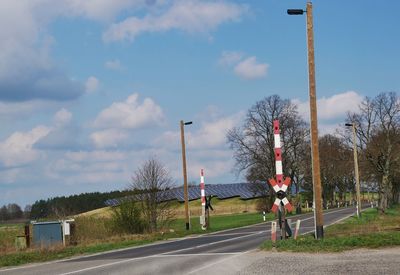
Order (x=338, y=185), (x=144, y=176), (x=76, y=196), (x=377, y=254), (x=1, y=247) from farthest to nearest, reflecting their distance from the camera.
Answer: (x=76, y=196)
(x=338, y=185)
(x=144, y=176)
(x=1, y=247)
(x=377, y=254)

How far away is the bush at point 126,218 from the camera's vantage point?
35.7m

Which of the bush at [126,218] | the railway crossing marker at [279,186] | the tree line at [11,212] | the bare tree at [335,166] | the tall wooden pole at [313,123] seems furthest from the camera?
the tree line at [11,212]

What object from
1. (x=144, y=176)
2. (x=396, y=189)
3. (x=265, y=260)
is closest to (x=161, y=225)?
(x=144, y=176)

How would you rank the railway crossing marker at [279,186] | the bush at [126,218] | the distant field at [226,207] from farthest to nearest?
the distant field at [226,207] < the bush at [126,218] < the railway crossing marker at [279,186]

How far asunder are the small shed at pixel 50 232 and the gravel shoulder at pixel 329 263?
1540cm

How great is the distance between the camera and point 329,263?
13.8 metres

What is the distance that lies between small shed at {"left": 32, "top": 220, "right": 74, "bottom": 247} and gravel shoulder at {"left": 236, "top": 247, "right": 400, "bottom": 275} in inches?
606

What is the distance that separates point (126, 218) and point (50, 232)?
6519mm

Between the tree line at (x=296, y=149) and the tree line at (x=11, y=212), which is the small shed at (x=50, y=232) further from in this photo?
the tree line at (x=11, y=212)

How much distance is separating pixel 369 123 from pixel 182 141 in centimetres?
3679

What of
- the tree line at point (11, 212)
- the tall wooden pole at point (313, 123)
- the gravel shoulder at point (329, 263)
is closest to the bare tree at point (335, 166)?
the tall wooden pole at point (313, 123)

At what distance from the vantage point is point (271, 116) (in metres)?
82.1

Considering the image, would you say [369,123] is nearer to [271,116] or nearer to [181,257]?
[271,116]

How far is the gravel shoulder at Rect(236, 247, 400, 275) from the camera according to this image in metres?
12.5
